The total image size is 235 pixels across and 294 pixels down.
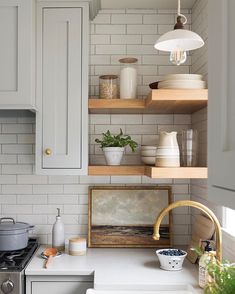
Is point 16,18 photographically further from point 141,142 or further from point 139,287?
point 139,287

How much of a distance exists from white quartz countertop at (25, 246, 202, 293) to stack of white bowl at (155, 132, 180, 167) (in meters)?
0.60

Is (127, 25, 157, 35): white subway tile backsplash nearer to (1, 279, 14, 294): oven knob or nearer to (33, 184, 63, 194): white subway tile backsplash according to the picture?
(33, 184, 63, 194): white subway tile backsplash

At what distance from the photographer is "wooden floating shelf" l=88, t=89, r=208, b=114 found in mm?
2113

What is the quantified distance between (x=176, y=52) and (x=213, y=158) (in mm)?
933

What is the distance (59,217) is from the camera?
2.61 m

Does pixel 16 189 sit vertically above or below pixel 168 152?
below

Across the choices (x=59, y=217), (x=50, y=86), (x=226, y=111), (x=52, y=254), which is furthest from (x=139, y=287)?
(x=226, y=111)

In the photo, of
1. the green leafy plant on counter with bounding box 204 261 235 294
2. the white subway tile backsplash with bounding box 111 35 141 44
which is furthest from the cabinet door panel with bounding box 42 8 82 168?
the green leafy plant on counter with bounding box 204 261 235 294

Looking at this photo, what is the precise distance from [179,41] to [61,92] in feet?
3.55

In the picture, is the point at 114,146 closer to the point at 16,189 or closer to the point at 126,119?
the point at 126,119

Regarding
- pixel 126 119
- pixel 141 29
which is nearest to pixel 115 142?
pixel 126 119

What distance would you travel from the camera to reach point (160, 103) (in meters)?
2.27

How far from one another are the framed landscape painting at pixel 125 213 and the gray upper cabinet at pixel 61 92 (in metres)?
0.40

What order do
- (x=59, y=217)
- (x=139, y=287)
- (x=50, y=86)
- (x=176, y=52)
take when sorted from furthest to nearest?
(x=59, y=217), (x=50, y=86), (x=139, y=287), (x=176, y=52)
